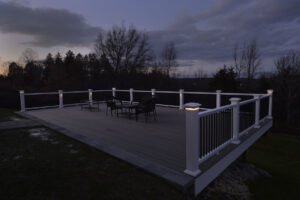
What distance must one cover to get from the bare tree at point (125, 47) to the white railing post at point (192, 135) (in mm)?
19212

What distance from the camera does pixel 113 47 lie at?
21719mm

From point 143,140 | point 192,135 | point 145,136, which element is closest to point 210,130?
point 192,135

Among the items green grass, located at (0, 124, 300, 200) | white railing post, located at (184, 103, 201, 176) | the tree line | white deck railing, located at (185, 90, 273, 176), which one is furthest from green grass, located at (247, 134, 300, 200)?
the tree line

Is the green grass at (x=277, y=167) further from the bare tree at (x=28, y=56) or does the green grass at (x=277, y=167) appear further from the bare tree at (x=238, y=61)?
the bare tree at (x=28, y=56)

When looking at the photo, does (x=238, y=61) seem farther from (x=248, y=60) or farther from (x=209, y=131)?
(x=209, y=131)

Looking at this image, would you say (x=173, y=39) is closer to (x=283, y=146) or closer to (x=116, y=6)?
(x=116, y=6)

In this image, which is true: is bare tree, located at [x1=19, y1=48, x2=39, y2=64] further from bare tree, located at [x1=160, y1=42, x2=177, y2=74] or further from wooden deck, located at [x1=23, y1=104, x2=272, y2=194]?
wooden deck, located at [x1=23, y1=104, x2=272, y2=194]

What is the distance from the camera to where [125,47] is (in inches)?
857

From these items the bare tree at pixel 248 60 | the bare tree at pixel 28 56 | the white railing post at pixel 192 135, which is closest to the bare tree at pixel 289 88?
the bare tree at pixel 248 60

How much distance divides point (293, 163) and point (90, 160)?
722 cm

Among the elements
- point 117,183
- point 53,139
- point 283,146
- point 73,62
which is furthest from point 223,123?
point 73,62

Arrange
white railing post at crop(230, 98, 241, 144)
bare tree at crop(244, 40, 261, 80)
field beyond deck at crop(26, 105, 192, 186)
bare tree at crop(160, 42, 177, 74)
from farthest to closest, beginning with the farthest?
bare tree at crop(160, 42, 177, 74), bare tree at crop(244, 40, 261, 80), white railing post at crop(230, 98, 241, 144), field beyond deck at crop(26, 105, 192, 186)

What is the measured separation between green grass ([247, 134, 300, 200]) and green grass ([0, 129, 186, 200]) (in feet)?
7.08

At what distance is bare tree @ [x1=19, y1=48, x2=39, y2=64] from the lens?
2530 centimetres
